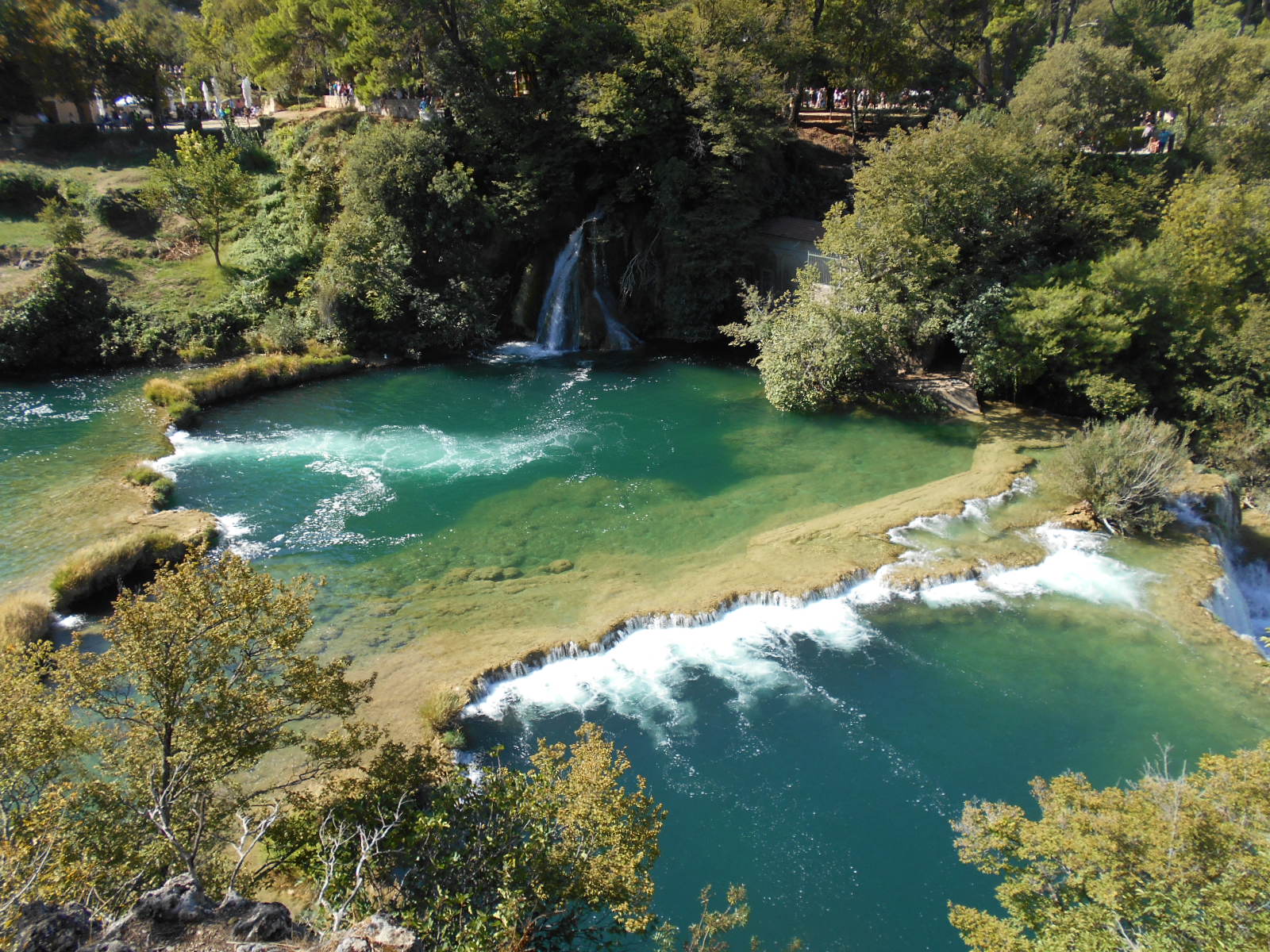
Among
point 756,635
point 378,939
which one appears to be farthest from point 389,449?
point 378,939

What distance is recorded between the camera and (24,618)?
19.6 m

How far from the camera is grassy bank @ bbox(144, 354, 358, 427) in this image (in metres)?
33.5

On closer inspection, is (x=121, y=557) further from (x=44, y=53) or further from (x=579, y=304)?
(x=44, y=53)

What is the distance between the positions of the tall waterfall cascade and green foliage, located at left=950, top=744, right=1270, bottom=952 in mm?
34589

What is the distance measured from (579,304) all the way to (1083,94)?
2770 centimetres

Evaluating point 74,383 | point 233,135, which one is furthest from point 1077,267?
point 233,135

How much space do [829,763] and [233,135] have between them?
2187 inches

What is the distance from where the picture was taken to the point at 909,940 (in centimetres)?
1370

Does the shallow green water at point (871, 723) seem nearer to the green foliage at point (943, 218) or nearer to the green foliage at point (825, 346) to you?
the green foliage at point (825, 346)

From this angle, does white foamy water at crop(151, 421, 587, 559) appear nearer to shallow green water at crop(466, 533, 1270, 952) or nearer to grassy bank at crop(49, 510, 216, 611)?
grassy bank at crop(49, 510, 216, 611)

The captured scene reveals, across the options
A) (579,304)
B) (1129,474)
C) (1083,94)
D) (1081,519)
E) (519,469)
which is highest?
(1083,94)

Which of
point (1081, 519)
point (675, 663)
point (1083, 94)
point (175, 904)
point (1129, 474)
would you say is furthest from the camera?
point (1083, 94)

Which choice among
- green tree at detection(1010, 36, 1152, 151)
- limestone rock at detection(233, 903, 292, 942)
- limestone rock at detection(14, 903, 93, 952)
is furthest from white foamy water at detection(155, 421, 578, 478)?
green tree at detection(1010, 36, 1152, 151)

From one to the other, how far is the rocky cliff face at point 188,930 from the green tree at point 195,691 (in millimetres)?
1300
